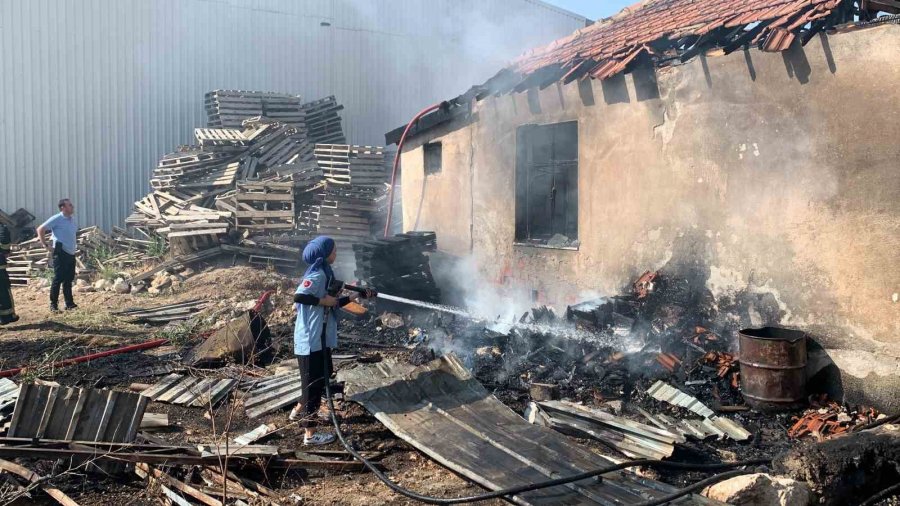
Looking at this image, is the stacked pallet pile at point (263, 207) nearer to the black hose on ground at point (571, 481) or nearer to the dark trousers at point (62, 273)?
the dark trousers at point (62, 273)

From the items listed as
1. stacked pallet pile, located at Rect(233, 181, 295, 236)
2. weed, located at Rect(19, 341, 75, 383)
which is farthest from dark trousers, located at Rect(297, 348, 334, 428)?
stacked pallet pile, located at Rect(233, 181, 295, 236)

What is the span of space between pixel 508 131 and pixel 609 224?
2490mm

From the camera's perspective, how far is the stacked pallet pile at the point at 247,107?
17.1m

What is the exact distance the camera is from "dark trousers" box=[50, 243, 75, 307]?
10.8 meters

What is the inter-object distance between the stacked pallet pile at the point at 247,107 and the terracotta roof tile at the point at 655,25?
26.4 feet

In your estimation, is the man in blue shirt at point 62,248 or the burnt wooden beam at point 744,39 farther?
the man in blue shirt at point 62,248

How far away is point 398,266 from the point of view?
10641mm

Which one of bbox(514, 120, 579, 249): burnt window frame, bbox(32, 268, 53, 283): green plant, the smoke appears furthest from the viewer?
the smoke

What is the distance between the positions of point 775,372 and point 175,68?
16992 mm

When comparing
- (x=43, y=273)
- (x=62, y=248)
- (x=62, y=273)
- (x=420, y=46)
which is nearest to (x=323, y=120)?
(x=420, y=46)

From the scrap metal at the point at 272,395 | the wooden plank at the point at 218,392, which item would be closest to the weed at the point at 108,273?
the wooden plank at the point at 218,392

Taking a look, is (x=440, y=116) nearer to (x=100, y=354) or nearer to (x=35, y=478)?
(x=100, y=354)

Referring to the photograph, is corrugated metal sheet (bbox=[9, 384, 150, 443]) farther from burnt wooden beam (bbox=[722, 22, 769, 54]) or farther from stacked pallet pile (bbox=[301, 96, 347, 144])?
stacked pallet pile (bbox=[301, 96, 347, 144])

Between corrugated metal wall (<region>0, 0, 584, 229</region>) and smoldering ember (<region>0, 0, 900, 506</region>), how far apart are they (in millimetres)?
2859
